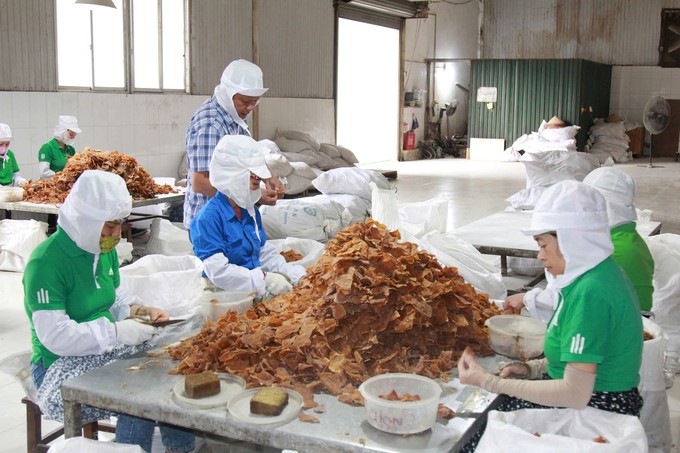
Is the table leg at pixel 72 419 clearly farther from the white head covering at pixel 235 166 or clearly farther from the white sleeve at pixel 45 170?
the white sleeve at pixel 45 170

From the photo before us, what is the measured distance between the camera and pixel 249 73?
413 centimetres

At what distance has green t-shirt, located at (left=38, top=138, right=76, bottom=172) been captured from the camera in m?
7.79

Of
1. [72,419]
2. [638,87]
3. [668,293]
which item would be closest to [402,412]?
[72,419]

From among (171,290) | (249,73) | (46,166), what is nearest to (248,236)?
(171,290)

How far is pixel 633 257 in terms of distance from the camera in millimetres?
3188

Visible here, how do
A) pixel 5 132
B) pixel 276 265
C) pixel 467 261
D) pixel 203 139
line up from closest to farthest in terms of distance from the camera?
pixel 276 265 → pixel 203 139 → pixel 467 261 → pixel 5 132

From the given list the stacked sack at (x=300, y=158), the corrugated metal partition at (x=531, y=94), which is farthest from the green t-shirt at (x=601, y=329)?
the corrugated metal partition at (x=531, y=94)

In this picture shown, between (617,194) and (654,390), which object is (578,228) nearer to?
(654,390)

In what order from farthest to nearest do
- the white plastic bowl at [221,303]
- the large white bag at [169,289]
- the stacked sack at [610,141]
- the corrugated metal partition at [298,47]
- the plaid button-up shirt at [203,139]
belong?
the stacked sack at [610,141] < the corrugated metal partition at [298,47] < the plaid button-up shirt at [203,139] < the large white bag at [169,289] < the white plastic bowl at [221,303]

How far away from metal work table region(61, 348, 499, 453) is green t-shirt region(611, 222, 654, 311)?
3.59 feet

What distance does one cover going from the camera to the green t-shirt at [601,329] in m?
1.99

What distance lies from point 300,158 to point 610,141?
9.38 meters

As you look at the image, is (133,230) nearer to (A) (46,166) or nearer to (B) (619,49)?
(A) (46,166)

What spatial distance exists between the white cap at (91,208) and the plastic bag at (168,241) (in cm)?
393
